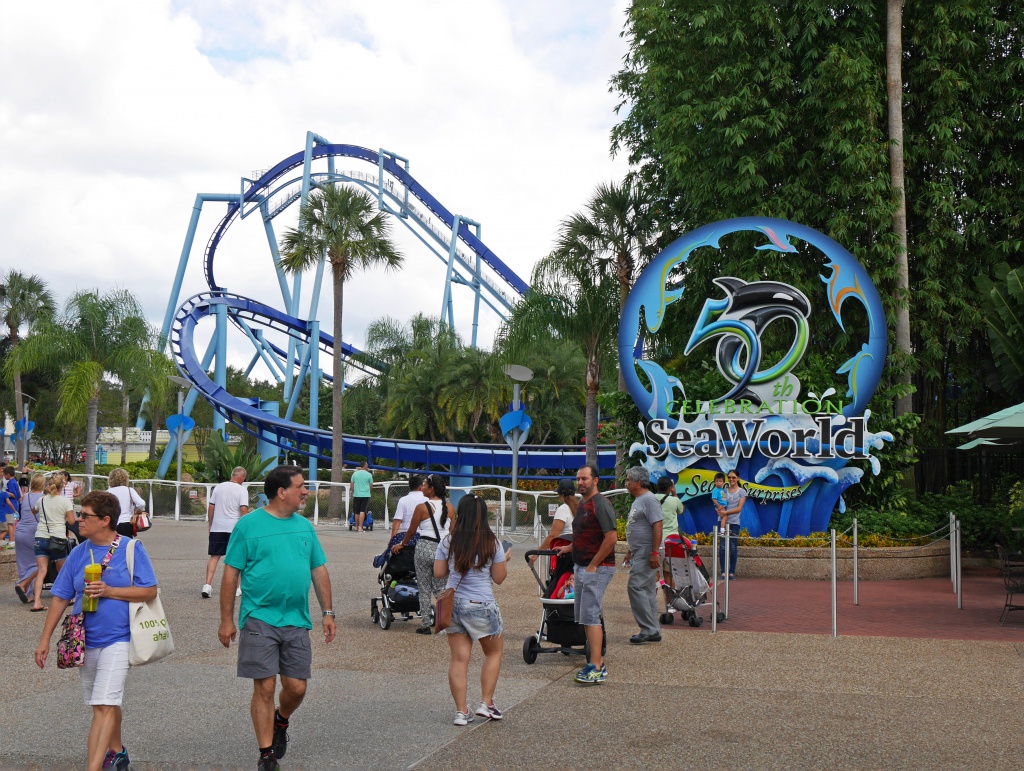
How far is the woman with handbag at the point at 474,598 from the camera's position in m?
6.60

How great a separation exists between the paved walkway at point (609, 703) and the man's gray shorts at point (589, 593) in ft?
1.58

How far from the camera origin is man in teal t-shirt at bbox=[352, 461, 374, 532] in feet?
81.0

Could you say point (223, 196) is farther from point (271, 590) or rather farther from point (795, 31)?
point (271, 590)

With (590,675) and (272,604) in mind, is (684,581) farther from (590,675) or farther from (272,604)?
(272,604)

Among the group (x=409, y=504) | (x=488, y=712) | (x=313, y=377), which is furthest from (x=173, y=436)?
(x=488, y=712)

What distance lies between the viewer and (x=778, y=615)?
12.3 meters

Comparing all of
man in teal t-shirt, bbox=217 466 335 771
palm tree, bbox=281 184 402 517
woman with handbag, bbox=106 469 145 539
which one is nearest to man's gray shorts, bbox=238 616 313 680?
man in teal t-shirt, bbox=217 466 335 771

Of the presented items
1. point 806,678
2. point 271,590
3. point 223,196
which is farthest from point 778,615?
→ point 223,196

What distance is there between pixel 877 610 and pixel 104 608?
32.5 ft

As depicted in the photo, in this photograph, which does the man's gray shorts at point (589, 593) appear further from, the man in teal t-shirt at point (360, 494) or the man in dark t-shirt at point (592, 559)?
the man in teal t-shirt at point (360, 494)

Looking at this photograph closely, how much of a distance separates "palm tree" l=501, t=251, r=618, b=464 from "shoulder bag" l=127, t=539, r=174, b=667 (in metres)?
19.2

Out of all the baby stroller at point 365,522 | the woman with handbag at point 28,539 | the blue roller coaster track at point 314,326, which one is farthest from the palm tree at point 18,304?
the woman with handbag at point 28,539

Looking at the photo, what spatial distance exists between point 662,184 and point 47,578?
1732 cm

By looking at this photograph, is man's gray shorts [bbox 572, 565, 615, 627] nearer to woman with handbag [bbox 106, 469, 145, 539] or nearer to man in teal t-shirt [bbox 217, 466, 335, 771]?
man in teal t-shirt [bbox 217, 466, 335, 771]
